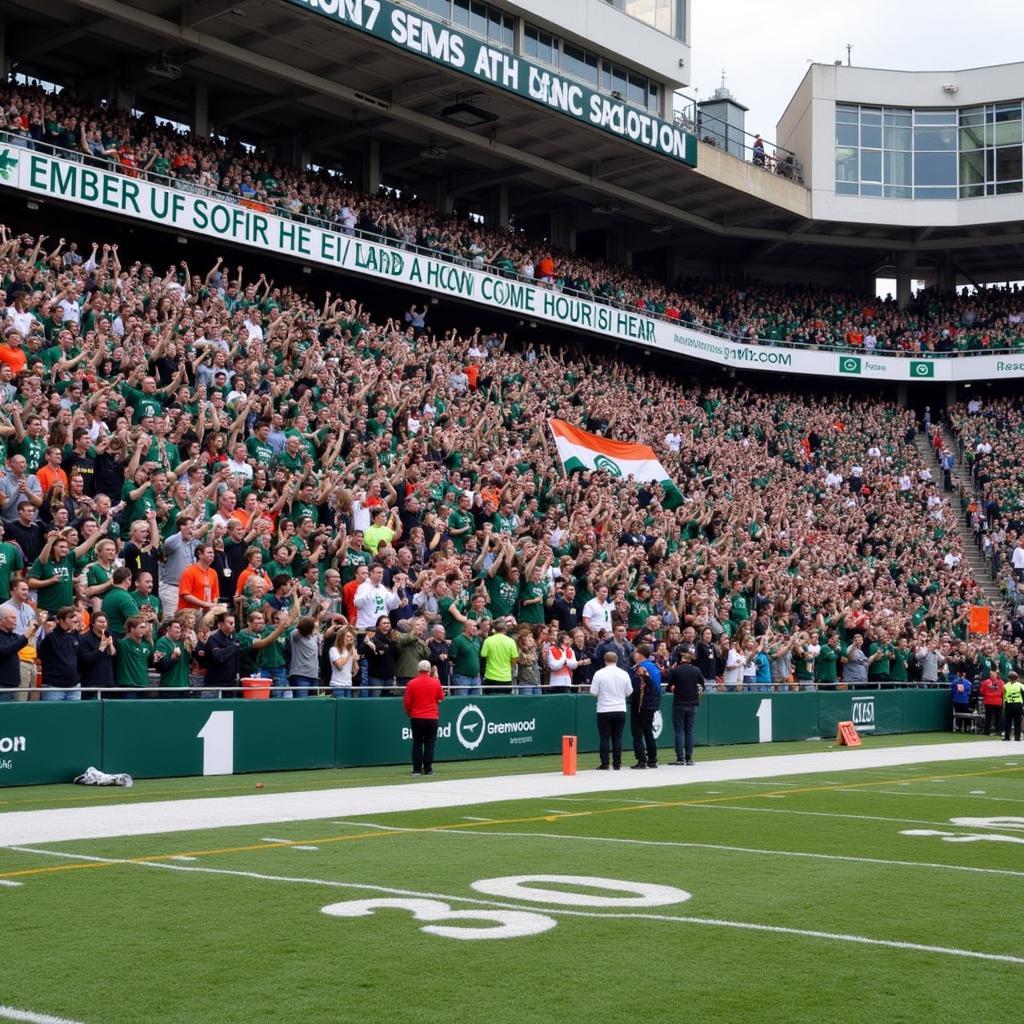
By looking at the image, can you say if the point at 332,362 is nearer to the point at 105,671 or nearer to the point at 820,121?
the point at 105,671

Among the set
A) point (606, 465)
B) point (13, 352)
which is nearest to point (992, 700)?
point (606, 465)

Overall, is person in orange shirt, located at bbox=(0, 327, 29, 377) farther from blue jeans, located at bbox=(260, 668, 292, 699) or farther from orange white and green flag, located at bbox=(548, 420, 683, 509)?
orange white and green flag, located at bbox=(548, 420, 683, 509)

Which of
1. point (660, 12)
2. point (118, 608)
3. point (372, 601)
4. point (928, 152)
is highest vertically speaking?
point (660, 12)

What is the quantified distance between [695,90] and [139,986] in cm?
4707

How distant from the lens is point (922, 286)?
206 feet

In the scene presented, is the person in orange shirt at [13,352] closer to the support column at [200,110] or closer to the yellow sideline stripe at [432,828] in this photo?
the yellow sideline stripe at [432,828]

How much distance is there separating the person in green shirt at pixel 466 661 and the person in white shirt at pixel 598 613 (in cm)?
345

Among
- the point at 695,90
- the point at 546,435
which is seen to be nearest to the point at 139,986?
the point at 546,435

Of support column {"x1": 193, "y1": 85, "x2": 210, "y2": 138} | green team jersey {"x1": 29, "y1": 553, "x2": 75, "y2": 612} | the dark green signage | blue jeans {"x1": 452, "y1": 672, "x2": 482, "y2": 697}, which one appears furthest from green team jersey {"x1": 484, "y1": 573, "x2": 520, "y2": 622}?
support column {"x1": 193, "y1": 85, "x2": 210, "y2": 138}

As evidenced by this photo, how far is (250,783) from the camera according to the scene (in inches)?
642

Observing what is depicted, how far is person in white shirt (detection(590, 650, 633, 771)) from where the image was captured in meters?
19.0

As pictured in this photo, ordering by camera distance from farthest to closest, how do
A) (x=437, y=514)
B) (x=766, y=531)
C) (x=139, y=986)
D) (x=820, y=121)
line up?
(x=820, y=121) < (x=766, y=531) < (x=437, y=514) < (x=139, y=986)

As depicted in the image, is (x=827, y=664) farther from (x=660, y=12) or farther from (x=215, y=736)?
(x=660, y=12)

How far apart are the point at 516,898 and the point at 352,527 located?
13210 millimetres
